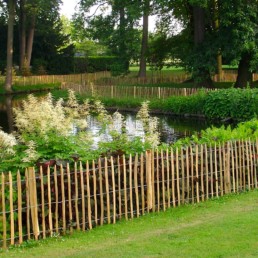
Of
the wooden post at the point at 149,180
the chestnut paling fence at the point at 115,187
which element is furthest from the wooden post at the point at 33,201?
the wooden post at the point at 149,180

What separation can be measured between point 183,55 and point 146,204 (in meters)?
32.9

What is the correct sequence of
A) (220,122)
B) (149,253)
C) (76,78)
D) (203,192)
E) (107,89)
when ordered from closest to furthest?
(149,253) → (203,192) → (220,122) → (107,89) → (76,78)

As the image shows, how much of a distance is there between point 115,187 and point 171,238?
1.78 meters

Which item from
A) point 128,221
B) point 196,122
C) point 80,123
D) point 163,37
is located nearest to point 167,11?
point 163,37

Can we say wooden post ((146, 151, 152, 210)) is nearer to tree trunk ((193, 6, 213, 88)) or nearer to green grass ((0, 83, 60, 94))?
tree trunk ((193, 6, 213, 88))

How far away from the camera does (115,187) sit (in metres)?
9.06

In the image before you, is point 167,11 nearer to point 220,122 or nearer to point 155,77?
point 155,77

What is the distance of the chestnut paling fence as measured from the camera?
8.09 metres

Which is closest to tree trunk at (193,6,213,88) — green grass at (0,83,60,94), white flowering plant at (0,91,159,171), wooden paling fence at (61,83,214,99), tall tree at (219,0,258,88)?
tall tree at (219,0,258,88)

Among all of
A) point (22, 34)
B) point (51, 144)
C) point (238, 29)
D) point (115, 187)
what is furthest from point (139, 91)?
point (115, 187)

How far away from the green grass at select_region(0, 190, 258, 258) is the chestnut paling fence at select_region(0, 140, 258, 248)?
0.23 m

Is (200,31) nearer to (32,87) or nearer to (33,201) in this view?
(32,87)

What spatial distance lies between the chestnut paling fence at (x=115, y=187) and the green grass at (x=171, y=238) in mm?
234

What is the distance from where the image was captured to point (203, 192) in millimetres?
10438
